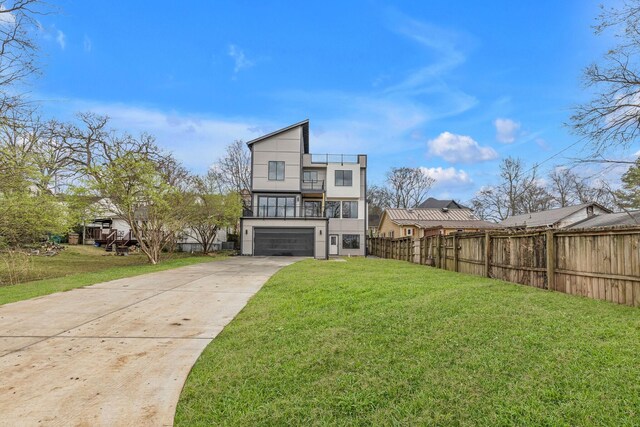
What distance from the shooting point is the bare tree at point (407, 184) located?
50688mm

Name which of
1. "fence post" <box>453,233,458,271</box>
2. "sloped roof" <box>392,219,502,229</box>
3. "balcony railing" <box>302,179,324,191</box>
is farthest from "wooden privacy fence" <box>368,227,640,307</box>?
"sloped roof" <box>392,219,502,229</box>

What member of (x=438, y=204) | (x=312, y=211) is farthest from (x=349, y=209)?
(x=438, y=204)

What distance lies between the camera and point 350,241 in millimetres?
31547

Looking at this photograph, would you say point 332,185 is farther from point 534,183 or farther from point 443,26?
point 534,183

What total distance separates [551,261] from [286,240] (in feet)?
69.2

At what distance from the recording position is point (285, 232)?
2698 centimetres

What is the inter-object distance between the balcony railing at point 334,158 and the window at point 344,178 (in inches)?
38.5

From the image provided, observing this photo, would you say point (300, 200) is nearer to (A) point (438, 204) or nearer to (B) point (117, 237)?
(B) point (117, 237)

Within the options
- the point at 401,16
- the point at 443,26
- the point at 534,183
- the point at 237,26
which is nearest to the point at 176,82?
the point at 237,26

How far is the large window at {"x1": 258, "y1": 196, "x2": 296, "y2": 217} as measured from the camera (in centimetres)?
2781

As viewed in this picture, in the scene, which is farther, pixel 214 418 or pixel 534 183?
pixel 534 183

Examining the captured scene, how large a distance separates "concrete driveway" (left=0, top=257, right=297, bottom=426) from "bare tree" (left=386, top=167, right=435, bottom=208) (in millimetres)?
45274

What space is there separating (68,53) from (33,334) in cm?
811

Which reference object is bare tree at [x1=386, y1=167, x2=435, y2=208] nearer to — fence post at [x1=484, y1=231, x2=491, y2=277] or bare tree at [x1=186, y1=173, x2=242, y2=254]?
bare tree at [x1=186, y1=173, x2=242, y2=254]
